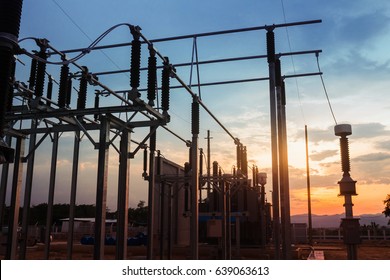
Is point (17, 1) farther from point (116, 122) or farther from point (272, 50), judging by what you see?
point (272, 50)

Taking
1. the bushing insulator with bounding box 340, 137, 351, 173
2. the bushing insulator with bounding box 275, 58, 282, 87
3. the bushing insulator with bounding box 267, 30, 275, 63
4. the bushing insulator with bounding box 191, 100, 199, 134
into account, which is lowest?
the bushing insulator with bounding box 340, 137, 351, 173

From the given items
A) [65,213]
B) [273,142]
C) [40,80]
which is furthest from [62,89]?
[65,213]

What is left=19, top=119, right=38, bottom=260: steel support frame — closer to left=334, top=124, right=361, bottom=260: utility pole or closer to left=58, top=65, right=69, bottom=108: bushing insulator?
left=58, top=65, right=69, bottom=108: bushing insulator

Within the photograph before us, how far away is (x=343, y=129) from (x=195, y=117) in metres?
3.79

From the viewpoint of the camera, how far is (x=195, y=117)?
10555 mm

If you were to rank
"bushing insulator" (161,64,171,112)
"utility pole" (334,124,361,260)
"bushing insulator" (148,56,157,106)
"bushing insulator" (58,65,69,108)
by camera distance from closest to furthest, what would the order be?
"utility pole" (334,124,361,260), "bushing insulator" (148,56,157,106), "bushing insulator" (161,64,171,112), "bushing insulator" (58,65,69,108)

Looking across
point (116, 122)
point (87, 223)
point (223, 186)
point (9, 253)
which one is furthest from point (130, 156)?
point (87, 223)

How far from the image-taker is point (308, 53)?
11.7 meters

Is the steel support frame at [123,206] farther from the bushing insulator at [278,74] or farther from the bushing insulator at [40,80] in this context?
the bushing insulator at [278,74]

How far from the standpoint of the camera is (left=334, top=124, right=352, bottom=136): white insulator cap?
7922mm

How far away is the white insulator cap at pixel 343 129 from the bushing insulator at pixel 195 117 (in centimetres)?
357

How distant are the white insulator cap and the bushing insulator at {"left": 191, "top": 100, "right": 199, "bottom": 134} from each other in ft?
11.7

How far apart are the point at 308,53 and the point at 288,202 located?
13.4 ft

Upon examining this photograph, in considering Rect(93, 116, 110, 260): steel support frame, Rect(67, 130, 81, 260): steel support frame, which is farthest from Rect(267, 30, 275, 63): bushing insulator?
Rect(67, 130, 81, 260): steel support frame
